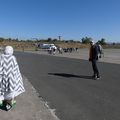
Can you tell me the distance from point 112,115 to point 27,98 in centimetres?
312

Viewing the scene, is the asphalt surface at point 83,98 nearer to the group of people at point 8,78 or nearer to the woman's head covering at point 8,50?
the group of people at point 8,78

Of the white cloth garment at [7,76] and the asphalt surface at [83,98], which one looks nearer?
the asphalt surface at [83,98]

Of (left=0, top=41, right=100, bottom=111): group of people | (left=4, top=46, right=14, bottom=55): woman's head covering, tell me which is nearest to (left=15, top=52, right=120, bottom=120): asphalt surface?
(left=0, top=41, right=100, bottom=111): group of people

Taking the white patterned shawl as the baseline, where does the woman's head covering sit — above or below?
above

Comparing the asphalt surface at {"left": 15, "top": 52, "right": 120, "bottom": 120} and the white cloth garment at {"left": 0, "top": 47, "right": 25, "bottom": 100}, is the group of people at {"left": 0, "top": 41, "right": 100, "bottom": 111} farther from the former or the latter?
the asphalt surface at {"left": 15, "top": 52, "right": 120, "bottom": 120}

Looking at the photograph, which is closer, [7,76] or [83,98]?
[7,76]

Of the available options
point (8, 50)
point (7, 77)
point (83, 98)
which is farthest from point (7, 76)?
point (83, 98)

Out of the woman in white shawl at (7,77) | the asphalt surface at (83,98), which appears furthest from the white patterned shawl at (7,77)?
the asphalt surface at (83,98)

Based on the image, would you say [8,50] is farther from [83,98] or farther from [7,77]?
[83,98]

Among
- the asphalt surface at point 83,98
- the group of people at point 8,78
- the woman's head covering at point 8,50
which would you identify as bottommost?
the asphalt surface at point 83,98

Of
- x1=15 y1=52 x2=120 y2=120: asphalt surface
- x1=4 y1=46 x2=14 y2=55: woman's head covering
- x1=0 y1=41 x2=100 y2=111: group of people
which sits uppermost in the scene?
x1=4 y1=46 x2=14 y2=55: woman's head covering

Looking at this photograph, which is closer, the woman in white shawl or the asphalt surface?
the asphalt surface

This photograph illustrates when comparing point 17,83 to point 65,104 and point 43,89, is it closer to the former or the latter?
point 65,104

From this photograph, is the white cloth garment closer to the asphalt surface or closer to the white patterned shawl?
the white patterned shawl
